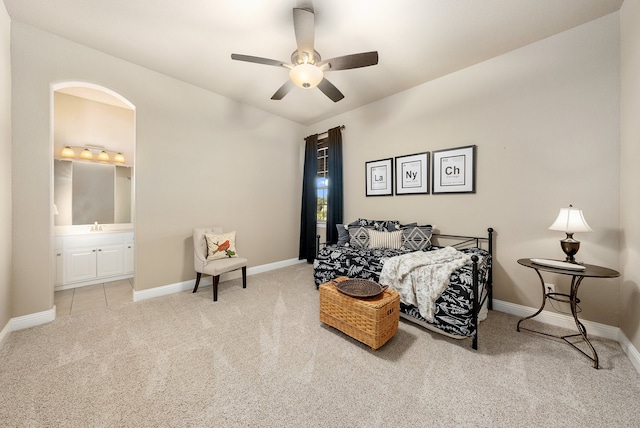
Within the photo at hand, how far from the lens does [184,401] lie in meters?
1.43

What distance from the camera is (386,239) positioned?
3.28 meters

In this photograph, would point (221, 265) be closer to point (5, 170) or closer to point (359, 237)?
point (359, 237)

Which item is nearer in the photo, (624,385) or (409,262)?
(624,385)

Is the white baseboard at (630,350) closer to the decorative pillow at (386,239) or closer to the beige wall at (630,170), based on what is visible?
the beige wall at (630,170)

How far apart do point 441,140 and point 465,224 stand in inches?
45.4

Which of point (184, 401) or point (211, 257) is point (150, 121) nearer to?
point (211, 257)

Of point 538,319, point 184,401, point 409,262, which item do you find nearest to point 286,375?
point 184,401

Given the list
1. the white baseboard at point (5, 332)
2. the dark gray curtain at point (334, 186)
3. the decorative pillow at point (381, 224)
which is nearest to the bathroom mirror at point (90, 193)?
the white baseboard at point (5, 332)

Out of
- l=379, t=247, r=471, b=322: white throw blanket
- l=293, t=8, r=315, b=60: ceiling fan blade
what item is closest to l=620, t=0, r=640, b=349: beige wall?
l=379, t=247, r=471, b=322: white throw blanket

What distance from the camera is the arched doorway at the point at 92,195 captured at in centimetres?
327

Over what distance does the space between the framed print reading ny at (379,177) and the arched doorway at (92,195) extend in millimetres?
3521

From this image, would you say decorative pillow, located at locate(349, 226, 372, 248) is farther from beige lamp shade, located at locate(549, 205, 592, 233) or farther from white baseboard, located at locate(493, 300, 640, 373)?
beige lamp shade, located at locate(549, 205, 592, 233)

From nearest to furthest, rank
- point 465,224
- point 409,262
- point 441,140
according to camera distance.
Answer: point 409,262, point 465,224, point 441,140

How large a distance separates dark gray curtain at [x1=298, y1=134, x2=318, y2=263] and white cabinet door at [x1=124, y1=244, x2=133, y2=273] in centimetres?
284
